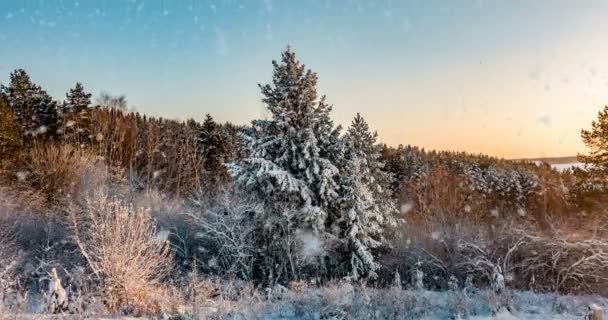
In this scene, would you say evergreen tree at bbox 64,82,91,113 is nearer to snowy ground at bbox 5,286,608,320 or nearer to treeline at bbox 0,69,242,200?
treeline at bbox 0,69,242,200

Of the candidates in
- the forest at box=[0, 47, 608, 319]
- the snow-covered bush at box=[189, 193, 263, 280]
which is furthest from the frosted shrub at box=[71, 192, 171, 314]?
the snow-covered bush at box=[189, 193, 263, 280]

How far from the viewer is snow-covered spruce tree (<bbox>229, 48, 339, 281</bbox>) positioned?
21203mm

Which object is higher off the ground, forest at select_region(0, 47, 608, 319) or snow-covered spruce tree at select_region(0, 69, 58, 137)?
snow-covered spruce tree at select_region(0, 69, 58, 137)

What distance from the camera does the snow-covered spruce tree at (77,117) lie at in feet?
128

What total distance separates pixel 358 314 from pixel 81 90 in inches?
1574

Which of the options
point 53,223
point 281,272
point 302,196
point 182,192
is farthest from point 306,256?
point 182,192

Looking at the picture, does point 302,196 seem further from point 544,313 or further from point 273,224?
point 544,313

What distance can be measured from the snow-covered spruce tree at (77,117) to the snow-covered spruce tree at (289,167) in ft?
72.6

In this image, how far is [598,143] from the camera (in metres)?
28.7

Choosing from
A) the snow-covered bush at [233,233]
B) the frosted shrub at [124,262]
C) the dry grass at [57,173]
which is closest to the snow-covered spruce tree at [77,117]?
the dry grass at [57,173]

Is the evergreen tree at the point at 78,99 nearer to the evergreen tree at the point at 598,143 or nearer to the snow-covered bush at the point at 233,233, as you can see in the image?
the snow-covered bush at the point at 233,233

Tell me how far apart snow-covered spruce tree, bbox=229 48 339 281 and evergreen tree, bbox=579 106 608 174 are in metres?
17.3

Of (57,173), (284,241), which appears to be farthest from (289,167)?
(57,173)

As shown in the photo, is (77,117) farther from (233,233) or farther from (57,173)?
(233,233)
